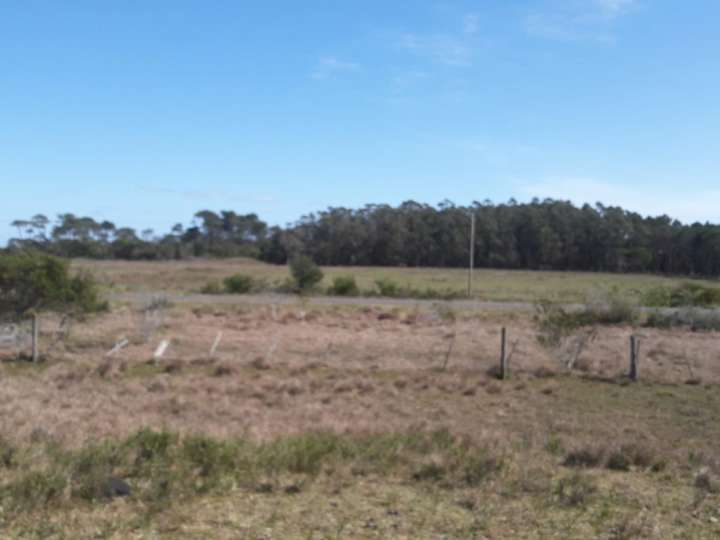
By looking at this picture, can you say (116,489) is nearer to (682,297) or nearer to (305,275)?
(682,297)

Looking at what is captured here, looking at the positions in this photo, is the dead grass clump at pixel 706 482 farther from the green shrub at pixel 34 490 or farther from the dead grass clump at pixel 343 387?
the dead grass clump at pixel 343 387

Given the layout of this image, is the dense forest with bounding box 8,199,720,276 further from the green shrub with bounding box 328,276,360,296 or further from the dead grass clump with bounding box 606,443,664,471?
the dead grass clump with bounding box 606,443,664,471

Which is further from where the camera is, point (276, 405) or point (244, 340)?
point (244, 340)

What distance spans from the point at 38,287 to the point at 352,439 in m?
15.2

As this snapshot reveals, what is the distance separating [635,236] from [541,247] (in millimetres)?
14066

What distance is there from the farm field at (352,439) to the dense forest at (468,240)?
95.0 m

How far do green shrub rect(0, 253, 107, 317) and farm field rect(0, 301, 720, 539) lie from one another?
1112mm

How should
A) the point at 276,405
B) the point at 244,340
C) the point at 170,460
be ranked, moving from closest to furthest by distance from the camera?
the point at 170,460
the point at 276,405
the point at 244,340

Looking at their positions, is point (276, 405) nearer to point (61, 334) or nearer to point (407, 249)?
point (61, 334)

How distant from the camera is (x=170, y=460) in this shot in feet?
25.0

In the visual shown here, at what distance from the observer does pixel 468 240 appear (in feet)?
400

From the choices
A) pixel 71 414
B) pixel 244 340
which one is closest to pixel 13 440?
pixel 71 414

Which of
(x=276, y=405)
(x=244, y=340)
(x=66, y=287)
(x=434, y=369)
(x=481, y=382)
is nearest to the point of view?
(x=276, y=405)

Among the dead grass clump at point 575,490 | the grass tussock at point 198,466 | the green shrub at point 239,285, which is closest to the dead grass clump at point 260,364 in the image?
the grass tussock at point 198,466
